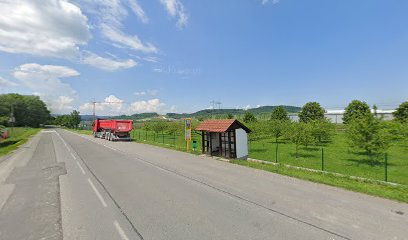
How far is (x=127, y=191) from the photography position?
26.8ft

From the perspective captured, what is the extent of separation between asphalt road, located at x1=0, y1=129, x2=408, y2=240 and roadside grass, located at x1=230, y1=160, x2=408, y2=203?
2.10 ft

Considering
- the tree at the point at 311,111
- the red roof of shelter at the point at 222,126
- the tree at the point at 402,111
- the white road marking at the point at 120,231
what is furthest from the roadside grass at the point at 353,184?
the tree at the point at 311,111

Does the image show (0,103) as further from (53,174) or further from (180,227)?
(180,227)

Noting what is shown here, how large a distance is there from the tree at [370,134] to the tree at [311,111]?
44098mm

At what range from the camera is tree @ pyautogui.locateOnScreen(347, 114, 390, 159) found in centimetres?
1419

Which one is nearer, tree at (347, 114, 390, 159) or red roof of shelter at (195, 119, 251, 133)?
tree at (347, 114, 390, 159)

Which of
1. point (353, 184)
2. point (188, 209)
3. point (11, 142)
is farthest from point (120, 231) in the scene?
point (11, 142)

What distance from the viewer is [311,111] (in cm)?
5825

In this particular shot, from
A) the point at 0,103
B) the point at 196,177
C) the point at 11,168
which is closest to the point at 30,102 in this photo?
the point at 0,103

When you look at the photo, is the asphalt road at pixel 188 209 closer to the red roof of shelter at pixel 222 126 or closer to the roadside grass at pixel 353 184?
the roadside grass at pixel 353 184

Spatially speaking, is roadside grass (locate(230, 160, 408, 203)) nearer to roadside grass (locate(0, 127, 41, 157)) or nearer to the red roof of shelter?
the red roof of shelter

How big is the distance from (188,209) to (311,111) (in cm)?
5936

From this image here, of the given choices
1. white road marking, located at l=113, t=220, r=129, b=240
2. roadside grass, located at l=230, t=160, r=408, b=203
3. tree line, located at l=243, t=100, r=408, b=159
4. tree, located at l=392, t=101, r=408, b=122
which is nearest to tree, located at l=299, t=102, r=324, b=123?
tree, located at l=392, t=101, r=408, b=122

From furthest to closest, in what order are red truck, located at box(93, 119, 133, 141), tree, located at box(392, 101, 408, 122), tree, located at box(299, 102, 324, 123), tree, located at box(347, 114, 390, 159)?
tree, located at box(299, 102, 324, 123), tree, located at box(392, 101, 408, 122), red truck, located at box(93, 119, 133, 141), tree, located at box(347, 114, 390, 159)
